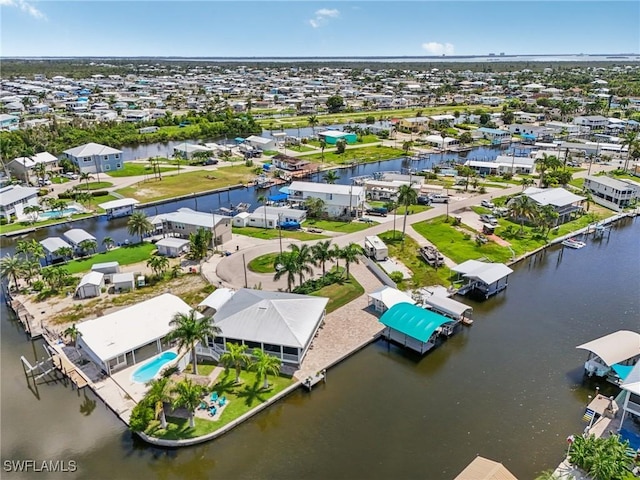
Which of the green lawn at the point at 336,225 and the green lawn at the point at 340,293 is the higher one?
the green lawn at the point at 336,225

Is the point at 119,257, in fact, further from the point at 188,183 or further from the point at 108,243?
the point at 188,183

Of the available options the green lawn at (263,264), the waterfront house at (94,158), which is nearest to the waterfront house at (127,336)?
the green lawn at (263,264)

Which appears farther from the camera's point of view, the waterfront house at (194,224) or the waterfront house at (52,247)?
the waterfront house at (194,224)

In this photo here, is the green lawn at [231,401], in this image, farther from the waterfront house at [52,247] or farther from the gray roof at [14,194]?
the gray roof at [14,194]

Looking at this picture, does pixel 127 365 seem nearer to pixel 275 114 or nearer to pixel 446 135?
pixel 446 135

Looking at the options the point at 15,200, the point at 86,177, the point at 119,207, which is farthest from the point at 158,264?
the point at 86,177

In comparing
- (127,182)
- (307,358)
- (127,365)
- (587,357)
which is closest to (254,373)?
(307,358)
